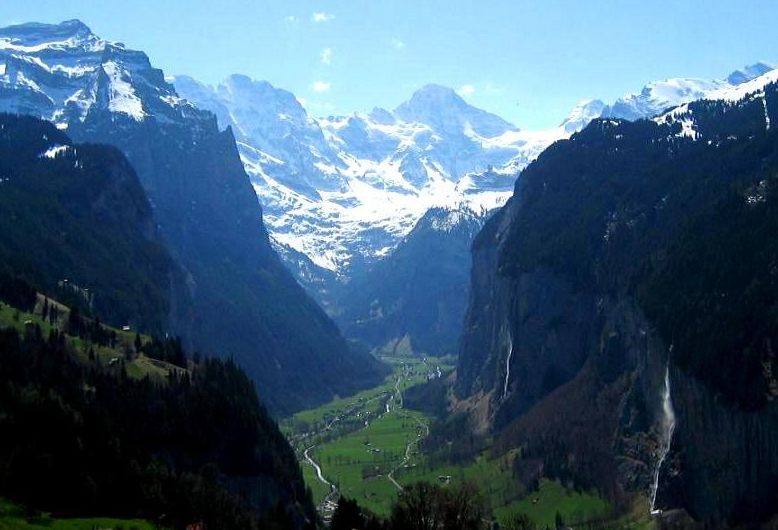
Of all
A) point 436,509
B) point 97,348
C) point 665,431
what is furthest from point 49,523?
point 665,431

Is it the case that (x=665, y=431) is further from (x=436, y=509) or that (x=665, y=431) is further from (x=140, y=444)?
(x=140, y=444)

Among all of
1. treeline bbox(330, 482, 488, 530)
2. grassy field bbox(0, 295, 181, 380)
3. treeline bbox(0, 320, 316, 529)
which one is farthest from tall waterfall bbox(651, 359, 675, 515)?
grassy field bbox(0, 295, 181, 380)

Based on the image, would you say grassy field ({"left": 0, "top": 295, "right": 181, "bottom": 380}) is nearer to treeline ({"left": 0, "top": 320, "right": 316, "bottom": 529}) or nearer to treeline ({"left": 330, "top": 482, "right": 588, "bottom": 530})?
treeline ({"left": 0, "top": 320, "right": 316, "bottom": 529})

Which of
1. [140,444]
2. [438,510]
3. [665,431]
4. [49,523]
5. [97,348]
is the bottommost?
[49,523]

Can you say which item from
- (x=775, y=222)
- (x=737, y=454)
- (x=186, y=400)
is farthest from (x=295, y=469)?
(x=775, y=222)

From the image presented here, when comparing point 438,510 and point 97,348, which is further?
point 97,348

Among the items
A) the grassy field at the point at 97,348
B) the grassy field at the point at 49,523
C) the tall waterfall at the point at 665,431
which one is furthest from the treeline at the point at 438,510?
the tall waterfall at the point at 665,431

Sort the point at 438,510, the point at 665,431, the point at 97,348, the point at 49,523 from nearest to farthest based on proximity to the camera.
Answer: the point at 49,523
the point at 438,510
the point at 97,348
the point at 665,431
